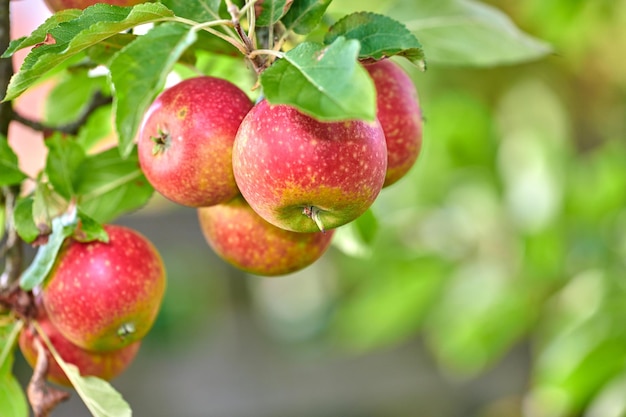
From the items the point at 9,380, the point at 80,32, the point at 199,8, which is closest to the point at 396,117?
the point at 199,8

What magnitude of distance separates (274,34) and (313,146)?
0.22m

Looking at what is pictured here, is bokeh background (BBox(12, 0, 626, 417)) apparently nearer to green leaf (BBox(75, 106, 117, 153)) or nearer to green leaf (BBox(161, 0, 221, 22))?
green leaf (BBox(75, 106, 117, 153))

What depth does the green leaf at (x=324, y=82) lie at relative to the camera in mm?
599

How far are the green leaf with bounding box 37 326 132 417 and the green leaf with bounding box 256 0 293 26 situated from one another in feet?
1.45

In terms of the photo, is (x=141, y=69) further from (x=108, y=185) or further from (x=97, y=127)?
(x=97, y=127)

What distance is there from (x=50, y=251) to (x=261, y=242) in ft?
0.78

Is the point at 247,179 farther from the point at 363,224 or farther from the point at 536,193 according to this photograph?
the point at 536,193

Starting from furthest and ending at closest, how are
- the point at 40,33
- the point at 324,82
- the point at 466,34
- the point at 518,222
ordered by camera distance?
the point at 518,222 → the point at 466,34 → the point at 40,33 → the point at 324,82

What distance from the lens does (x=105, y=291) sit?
0.90 meters

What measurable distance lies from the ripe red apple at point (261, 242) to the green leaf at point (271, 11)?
0.21 metres

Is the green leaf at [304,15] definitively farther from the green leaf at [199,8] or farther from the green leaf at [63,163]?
the green leaf at [63,163]

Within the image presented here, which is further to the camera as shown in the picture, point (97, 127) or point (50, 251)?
point (97, 127)

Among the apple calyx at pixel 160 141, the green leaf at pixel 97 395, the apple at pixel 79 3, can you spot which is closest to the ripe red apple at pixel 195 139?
the apple calyx at pixel 160 141

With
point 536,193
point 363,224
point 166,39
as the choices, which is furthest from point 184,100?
point 536,193
